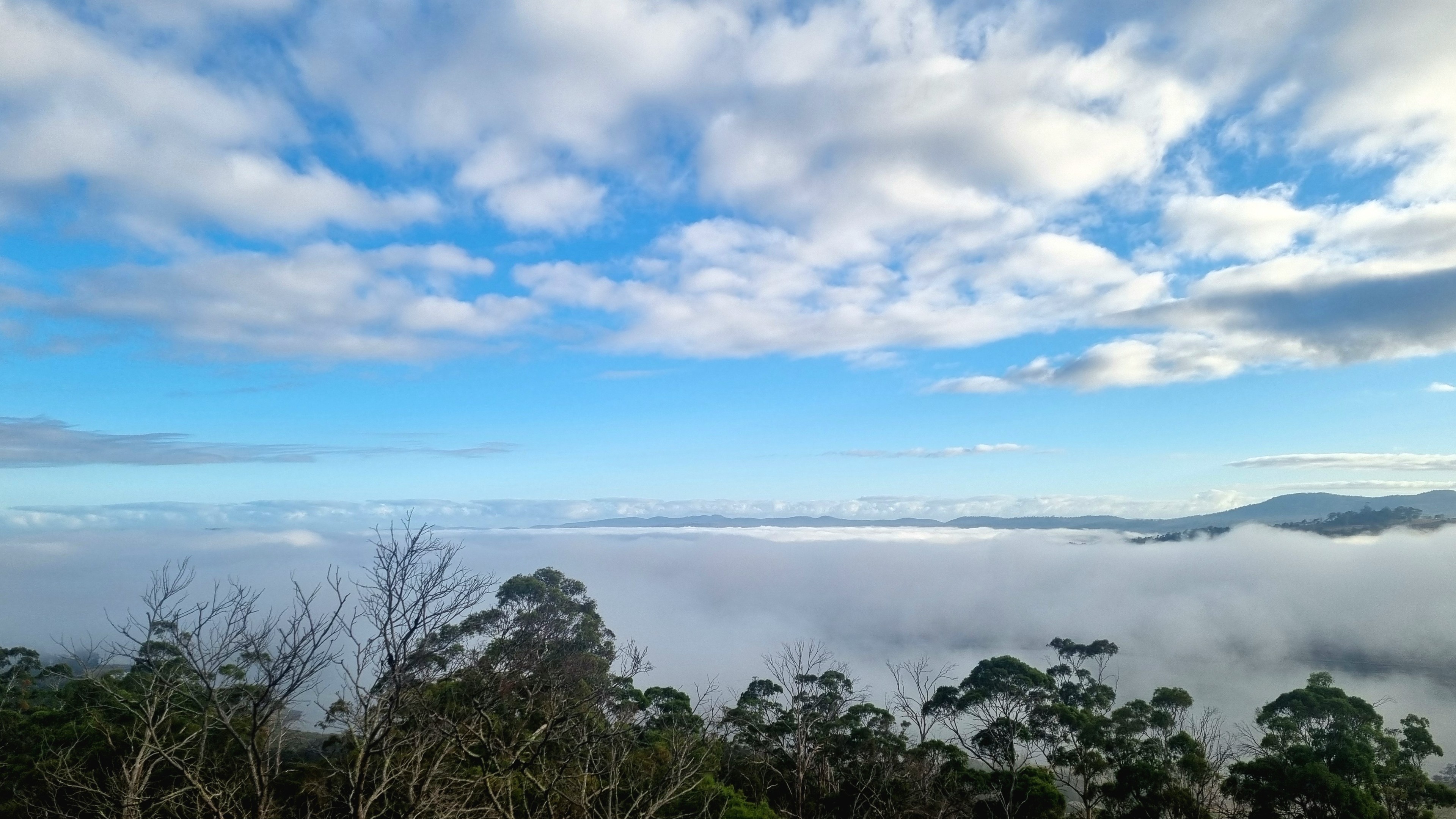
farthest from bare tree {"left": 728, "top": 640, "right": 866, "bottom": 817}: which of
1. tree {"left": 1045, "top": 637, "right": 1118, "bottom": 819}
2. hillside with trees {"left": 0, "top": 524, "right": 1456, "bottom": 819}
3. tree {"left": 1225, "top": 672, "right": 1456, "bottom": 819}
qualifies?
tree {"left": 1225, "top": 672, "right": 1456, "bottom": 819}

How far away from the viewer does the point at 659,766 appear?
69.7ft

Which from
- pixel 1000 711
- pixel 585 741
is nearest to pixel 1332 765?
pixel 1000 711

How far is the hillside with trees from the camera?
11.7m

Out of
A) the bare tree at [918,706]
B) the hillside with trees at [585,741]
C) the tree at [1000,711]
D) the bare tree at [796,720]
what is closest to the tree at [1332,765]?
the hillside with trees at [585,741]

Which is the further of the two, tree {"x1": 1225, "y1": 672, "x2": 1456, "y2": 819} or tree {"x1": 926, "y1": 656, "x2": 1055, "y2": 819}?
tree {"x1": 926, "y1": 656, "x2": 1055, "y2": 819}

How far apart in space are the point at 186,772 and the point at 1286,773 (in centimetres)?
2979

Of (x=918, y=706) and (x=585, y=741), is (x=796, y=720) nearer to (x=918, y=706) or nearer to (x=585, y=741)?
(x=918, y=706)

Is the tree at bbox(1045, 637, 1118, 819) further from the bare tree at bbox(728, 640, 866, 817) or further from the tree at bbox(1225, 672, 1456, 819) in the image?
the bare tree at bbox(728, 640, 866, 817)

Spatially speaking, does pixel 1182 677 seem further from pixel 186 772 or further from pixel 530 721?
pixel 186 772

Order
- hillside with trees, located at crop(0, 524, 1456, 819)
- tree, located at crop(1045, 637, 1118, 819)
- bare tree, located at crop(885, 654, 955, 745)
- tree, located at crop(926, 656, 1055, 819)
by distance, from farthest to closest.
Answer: tree, located at crop(926, 656, 1055, 819) < tree, located at crop(1045, 637, 1118, 819) < bare tree, located at crop(885, 654, 955, 745) < hillside with trees, located at crop(0, 524, 1456, 819)

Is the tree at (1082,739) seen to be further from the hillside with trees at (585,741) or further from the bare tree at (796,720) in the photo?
the bare tree at (796,720)

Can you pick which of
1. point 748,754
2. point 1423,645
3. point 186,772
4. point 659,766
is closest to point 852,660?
point 1423,645

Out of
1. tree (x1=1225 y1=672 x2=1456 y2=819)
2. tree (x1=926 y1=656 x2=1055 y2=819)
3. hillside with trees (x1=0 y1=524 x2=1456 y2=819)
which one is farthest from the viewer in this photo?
tree (x1=926 y1=656 x2=1055 y2=819)

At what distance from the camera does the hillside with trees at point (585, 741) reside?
11719 mm
